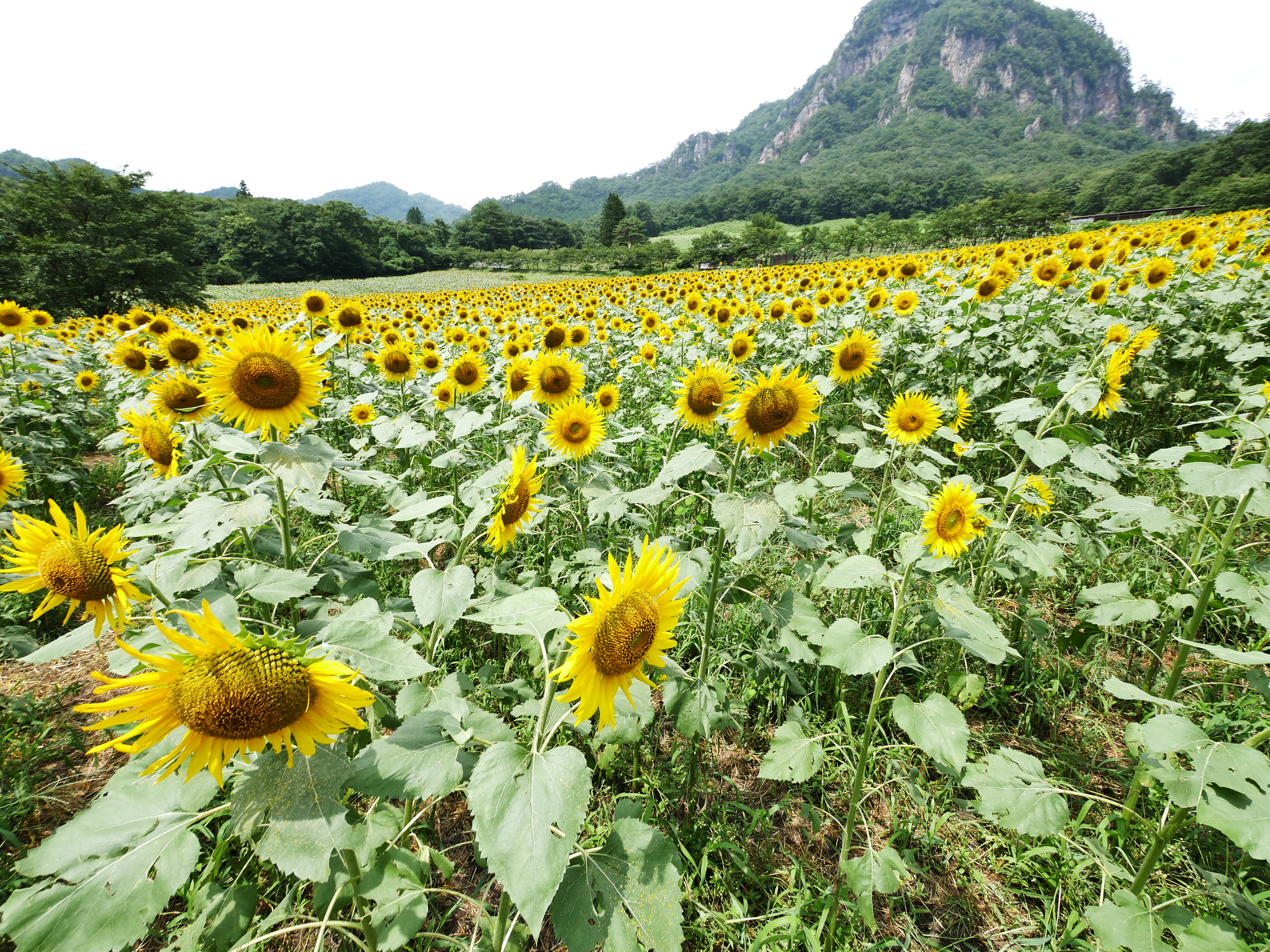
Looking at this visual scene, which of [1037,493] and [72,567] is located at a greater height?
[72,567]

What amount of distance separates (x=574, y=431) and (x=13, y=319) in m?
7.63

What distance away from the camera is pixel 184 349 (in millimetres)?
3186

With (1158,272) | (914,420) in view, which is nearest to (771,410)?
(914,420)

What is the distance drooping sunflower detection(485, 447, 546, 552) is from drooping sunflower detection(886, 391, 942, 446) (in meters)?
2.40

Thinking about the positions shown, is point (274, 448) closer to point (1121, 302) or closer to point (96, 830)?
point (96, 830)

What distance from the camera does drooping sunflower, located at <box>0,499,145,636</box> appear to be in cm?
128

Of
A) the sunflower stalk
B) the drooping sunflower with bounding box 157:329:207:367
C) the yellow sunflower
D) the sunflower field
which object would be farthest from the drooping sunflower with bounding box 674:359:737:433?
the drooping sunflower with bounding box 157:329:207:367

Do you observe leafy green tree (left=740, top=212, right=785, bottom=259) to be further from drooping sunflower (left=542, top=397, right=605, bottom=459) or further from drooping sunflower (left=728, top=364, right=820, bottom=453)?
drooping sunflower (left=728, top=364, right=820, bottom=453)

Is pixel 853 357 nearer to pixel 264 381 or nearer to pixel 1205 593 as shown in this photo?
pixel 1205 593

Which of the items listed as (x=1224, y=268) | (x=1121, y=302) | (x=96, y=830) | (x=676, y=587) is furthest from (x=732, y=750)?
(x=1224, y=268)

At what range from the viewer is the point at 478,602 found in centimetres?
176

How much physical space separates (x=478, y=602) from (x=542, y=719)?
610 millimetres

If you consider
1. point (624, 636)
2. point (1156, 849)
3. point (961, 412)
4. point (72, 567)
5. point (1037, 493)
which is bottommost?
point (1156, 849)

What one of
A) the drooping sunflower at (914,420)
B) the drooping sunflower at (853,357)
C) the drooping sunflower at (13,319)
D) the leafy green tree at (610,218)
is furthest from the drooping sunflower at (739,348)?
the leafy green tree at (610,218)
